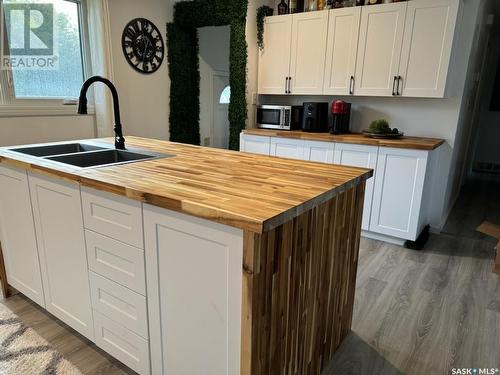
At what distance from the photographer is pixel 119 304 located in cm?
143

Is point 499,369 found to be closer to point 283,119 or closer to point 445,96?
point 445,96

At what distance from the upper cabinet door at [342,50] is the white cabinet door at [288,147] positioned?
2.14 ft

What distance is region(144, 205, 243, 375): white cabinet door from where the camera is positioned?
41.1 inches

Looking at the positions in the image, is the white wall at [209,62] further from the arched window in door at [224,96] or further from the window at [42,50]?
the window at [42,50]

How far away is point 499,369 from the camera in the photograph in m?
1.64

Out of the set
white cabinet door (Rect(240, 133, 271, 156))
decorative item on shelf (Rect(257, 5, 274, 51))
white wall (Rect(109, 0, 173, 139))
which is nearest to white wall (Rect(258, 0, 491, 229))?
white cabinet door (Rect(240, 133, 271, 156))

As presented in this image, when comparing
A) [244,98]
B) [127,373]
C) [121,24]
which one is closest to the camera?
[127,373]

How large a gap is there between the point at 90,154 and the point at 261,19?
8.80ft

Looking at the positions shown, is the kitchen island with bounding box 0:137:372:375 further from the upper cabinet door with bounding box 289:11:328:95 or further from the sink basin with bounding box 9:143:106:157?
the upper cabinet door with bounding box 289:11:328:95

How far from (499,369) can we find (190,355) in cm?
150

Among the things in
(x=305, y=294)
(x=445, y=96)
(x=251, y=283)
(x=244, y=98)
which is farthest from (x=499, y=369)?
(x=244, y=98)

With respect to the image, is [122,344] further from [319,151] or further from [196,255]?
[319,151]

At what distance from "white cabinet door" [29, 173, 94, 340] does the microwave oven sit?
103 inches

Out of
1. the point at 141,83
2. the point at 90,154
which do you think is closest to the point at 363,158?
the point at 90,154
